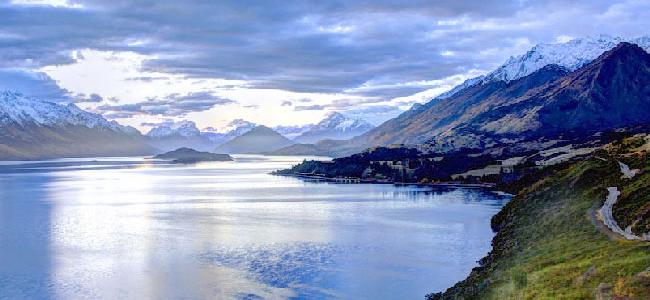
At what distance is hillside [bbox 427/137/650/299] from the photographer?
173 ft

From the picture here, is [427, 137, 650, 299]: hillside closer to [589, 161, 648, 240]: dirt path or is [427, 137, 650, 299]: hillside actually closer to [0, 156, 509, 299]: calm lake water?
[589, 161, 648, 240]: dirt path

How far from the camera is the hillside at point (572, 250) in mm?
52719

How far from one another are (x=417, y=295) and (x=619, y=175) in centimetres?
5318

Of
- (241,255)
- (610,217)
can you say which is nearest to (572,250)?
(610,217)

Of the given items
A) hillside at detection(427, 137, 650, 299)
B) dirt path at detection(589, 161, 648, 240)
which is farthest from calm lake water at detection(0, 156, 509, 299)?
dirt path at detection(589, 161, 648, 240)

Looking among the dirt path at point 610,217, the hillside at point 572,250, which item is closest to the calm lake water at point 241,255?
the hillside at point 572,250

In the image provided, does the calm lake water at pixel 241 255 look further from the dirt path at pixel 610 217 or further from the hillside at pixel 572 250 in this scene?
the dirt path at pixel 610 217

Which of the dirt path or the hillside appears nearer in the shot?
the hillside

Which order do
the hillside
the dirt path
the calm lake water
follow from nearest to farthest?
the hillside
the dirt path
the calm lake water

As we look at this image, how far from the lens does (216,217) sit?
7111 inches

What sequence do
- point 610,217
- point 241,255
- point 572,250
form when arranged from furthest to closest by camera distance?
1. point 241,255
2. point 610,217
3. point 572,250

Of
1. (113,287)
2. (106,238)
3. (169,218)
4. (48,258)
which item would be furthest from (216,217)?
(113,287)

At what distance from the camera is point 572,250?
240 ft

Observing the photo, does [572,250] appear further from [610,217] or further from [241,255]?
[241,255]
